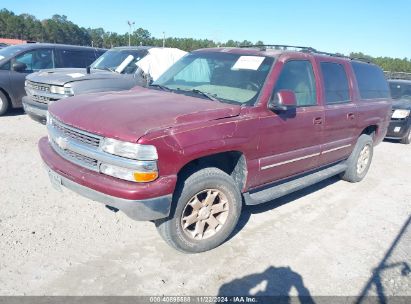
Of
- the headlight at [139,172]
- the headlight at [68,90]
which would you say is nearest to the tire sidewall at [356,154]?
the headlight at [139,172]

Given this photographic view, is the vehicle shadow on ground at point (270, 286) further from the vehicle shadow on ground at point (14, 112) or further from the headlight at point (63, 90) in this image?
the vehicle shadow on ground at point (14, 112)

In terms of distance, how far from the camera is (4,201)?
4223 millimetres

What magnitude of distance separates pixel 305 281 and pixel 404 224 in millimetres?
2169

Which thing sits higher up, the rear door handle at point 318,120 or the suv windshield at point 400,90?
the rear door handle at point 318,120

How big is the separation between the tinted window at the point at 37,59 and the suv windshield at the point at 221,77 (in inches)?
217

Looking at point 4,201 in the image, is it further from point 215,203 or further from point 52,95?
point 52,95

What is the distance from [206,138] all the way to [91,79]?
4607 mm

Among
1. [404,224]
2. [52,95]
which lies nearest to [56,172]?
[52,95]

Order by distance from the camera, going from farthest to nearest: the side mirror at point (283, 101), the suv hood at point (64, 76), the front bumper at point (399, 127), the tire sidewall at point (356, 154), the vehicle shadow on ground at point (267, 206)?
the front bumper at point (399, 127) → the suv hood at point (64, 76) → the tire sidewall at point (356, 154) → the vehicle shadow on ground at point (267, 206) → the side mirror at point (283, 101)

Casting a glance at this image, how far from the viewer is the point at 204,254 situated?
11.6 feet

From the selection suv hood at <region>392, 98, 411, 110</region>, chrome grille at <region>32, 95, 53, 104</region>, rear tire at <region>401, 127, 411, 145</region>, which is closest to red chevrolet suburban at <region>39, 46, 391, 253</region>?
chrome grille at <region>32, 95, 53, 104</region>

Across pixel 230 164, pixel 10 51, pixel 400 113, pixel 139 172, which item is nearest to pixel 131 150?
pixel 139 172

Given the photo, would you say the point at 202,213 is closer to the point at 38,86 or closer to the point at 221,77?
the point at 221,77

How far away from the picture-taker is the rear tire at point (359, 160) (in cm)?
575
